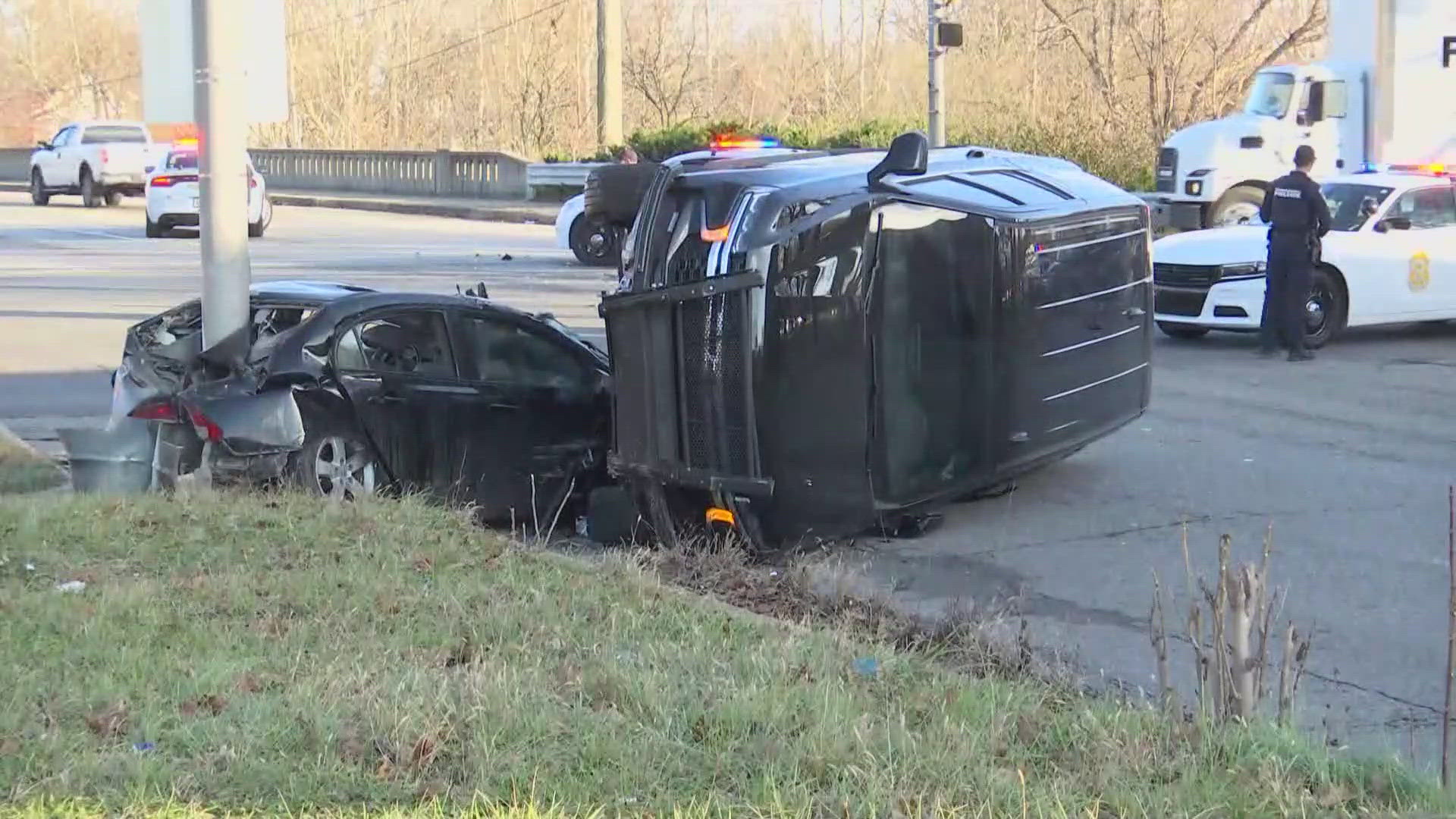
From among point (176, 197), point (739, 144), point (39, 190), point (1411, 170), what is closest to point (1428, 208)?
point (1411, 170)

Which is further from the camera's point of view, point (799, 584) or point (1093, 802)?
point (799, 584)

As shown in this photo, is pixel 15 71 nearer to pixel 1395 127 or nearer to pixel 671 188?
pixel 1395 127

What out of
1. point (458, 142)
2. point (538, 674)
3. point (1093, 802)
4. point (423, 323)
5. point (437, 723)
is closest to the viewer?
point (1093, 802)

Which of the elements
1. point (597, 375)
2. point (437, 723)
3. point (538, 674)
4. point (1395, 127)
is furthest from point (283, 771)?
point (1395, 127)

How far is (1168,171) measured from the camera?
2389 cm

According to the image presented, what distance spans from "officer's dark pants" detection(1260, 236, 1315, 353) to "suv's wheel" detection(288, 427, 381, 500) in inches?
337

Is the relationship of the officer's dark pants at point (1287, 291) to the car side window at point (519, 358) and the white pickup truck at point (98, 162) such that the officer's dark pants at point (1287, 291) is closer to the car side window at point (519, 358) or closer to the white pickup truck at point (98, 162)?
the car side window at point (519, 358)

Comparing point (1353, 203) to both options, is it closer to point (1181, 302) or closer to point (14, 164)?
point (1181, 302)

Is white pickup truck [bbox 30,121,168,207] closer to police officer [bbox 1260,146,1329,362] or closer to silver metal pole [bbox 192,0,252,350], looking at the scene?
police officer [bbox 1260,146,1329,362]

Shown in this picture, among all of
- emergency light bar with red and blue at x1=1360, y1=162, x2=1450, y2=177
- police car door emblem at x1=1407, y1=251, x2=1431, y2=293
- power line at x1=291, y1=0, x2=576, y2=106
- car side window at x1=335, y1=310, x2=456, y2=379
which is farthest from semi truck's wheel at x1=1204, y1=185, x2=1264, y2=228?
power line at x1=291, y1=0, x2=576, y2=106

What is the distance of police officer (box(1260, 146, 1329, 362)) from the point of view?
14086 millimetres

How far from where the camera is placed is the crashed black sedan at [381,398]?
8.31m

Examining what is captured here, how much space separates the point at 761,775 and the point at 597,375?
5.26 meters

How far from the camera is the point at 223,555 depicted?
6984mm
